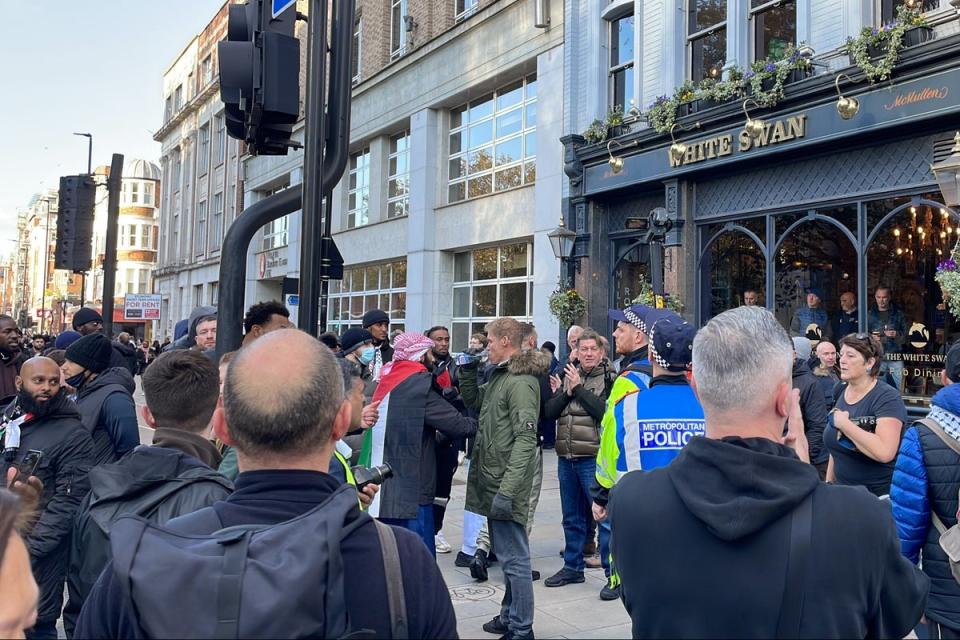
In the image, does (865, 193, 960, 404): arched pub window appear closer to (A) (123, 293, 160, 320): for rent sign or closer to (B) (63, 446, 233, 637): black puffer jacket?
(B) (63, 446, 233, 637): black puffer jacket

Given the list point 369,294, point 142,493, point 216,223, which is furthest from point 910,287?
point 216,223

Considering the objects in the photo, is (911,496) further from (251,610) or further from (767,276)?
(767,276)

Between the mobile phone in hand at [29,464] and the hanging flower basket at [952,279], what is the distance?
8995 millimetres

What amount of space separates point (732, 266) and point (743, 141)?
216 centimetres

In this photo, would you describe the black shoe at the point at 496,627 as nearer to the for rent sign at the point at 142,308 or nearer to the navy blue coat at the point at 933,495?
the navy blue coat at the point at 933,495

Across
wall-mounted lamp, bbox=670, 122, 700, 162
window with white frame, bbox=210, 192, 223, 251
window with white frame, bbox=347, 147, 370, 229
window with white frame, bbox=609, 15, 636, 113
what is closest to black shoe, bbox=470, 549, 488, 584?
wall-mounted lamp, bbox=670, 122, 700, 162

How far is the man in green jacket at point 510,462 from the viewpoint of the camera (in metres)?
5.15

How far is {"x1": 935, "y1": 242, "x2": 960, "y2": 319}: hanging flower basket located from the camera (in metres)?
8.80

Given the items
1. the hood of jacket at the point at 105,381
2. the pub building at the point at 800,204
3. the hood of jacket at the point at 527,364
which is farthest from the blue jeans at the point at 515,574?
the pub building at the point at 800,204

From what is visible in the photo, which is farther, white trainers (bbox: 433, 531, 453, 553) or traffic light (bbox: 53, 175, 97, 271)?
traffic light (bbox: 53, 175, 97, 271)

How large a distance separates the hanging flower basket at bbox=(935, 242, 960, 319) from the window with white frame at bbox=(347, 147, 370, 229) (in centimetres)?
1716

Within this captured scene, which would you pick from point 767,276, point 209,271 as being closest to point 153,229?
point 209,271

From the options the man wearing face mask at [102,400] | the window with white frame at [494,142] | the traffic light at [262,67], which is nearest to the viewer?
the traffic light at [262,67]

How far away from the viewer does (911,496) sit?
3459mm
